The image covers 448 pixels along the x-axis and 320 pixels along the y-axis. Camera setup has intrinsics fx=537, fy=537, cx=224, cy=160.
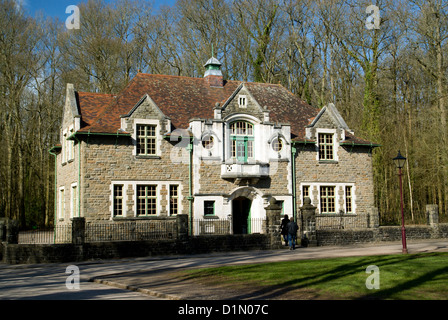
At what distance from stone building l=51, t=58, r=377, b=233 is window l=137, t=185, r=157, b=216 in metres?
0.06

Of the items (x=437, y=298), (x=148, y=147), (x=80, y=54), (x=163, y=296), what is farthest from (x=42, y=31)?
(x=437, y=298)

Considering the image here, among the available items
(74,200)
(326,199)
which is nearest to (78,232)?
(74,200)

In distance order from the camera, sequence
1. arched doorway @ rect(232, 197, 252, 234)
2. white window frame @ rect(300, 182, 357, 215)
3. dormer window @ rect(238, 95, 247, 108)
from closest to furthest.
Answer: dormer window @ rect(238, 95, 247, 108) → arched doorway @ rect(232, 197, 252, 234) → white window frame @ rect(300, 182, 357, 215)

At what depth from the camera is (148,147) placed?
29953 mm

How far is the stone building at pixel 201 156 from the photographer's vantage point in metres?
28.9

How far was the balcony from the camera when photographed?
99.8 feet

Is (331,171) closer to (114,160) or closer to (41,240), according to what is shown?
(114,160)

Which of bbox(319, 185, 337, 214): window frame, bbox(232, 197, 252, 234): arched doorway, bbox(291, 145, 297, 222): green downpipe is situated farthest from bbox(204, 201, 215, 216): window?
bbox(319, 185, 337, 214): window frame

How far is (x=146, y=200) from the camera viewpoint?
1155 inches

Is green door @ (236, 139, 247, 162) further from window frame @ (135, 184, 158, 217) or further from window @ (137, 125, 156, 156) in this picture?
window frame @ (135, 184, 158, 217)

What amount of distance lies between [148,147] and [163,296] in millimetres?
18663

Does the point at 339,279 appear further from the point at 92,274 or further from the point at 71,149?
the point at 71,149

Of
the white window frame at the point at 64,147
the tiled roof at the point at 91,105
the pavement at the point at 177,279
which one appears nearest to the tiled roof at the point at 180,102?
the tiled roof at the point at 91,105

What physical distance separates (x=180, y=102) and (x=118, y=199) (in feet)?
24.7
